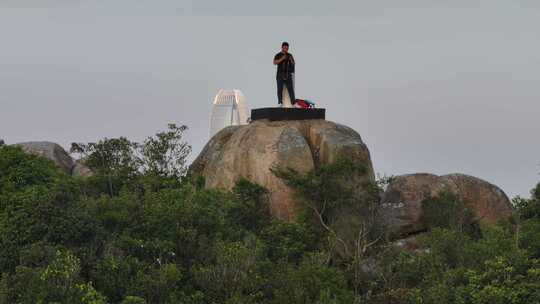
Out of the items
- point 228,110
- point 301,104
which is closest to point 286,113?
point 301,104

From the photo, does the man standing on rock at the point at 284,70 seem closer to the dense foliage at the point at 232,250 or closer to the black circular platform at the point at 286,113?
the black circular platform at the point at 286,113

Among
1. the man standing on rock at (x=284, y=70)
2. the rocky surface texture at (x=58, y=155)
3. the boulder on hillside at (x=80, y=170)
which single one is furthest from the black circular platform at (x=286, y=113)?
the rocky surface texture at (x=58, y=155)

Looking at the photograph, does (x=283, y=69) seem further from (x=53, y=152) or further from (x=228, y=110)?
(x=53, y=152)

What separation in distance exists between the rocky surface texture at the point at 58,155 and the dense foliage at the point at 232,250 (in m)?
9.47

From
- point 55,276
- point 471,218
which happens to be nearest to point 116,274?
point 55,276

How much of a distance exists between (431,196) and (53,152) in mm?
18263

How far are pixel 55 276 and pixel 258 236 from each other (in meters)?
12.1

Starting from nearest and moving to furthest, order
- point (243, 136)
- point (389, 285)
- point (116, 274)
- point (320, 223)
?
point (116, 274) < point (389, 285) < point (320, 223) < point (243, 136)

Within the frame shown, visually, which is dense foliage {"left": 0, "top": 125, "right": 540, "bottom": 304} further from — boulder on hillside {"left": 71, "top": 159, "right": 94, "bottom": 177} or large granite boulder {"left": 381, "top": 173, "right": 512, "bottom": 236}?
boulder on hillside {"left": 71, "top": 159, "right": 94, "bottom": 177}

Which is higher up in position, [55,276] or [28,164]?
[28,164]

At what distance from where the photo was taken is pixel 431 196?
1766 inches

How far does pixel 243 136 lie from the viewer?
4497 centimetres

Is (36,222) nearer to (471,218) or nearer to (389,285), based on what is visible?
(389,285)

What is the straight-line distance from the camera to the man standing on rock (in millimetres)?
45031
